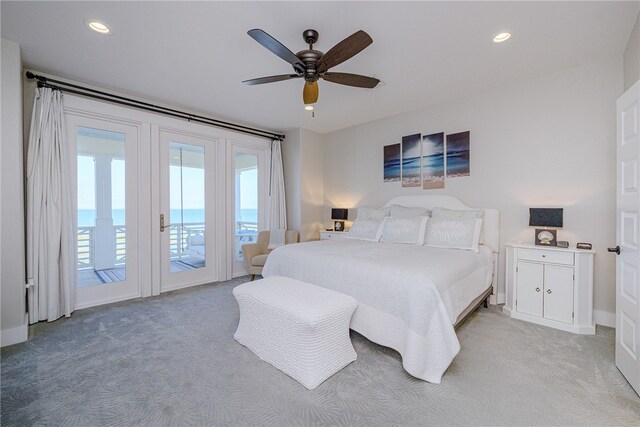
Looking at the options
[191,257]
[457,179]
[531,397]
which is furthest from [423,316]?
[191,257]

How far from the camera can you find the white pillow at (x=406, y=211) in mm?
3767

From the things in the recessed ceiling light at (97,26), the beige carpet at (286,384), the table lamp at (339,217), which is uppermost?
the recessed ceiling light at (97,26)

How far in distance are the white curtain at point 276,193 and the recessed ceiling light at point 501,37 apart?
368 cm

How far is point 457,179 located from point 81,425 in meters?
4.25

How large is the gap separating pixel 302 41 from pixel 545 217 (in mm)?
2994

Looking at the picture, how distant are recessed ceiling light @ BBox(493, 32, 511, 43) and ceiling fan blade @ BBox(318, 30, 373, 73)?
1.28 m

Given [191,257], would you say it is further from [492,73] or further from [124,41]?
[492,73]

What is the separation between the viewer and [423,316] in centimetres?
191

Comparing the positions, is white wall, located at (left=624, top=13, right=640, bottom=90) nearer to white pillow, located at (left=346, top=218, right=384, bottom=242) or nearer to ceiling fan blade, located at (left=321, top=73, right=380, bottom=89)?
ceiling fan blade, located at (left=321, top=73, right=380, bottom=89)

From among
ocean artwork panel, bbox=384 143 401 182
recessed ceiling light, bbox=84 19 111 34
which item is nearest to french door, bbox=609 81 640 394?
ocean artwork panel, bbox=384 143 401 182

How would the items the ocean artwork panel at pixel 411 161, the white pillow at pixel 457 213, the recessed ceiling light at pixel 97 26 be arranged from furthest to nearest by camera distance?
the ocean artwork panel at pixel 411 161 → the white pillow at pixel 457 213 → the recessed ceiling light at pixel 97 26

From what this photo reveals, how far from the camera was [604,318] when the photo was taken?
2.74 meters

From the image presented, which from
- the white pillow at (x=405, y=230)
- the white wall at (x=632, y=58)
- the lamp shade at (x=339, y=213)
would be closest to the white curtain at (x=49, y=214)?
the lamp shade at (x=339, y=213)

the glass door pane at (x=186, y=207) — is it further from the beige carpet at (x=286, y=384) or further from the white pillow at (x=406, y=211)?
the white pillow at (x=406, y=211)
